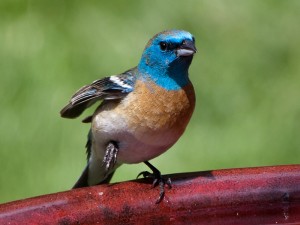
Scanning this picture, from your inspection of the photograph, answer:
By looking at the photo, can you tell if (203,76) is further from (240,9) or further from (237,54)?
(240,9)

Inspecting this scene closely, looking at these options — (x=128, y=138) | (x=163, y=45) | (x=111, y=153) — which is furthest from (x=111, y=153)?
(x=163, y=45)

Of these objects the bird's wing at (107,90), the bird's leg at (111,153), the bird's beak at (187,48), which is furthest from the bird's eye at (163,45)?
the bird's leg at (111,153)

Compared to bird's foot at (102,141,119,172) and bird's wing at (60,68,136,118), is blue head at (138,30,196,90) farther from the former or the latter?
bird's foot at (102,141,119,172)

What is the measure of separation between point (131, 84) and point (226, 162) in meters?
1.81

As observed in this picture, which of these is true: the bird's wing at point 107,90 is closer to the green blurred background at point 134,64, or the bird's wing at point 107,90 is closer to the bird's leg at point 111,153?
the bird's leg at point 111,153

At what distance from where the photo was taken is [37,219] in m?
3.51

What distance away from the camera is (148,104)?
4.34 meters

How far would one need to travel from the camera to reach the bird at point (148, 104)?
4312mm

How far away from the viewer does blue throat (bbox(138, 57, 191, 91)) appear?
4.41 metres

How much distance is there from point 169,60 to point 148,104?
0.25m

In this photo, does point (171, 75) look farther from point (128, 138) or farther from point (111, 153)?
point (111, 153)

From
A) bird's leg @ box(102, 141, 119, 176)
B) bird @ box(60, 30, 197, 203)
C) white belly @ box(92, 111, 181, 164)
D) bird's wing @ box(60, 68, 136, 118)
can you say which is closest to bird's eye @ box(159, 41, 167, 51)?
bird @ box(60, 30, 197, 203)

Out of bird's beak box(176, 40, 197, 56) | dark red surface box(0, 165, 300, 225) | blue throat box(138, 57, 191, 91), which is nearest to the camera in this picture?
dark red surface box(0, 165, 300, 225)

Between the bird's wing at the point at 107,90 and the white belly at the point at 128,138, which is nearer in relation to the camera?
the white belly at the point at 128,138
